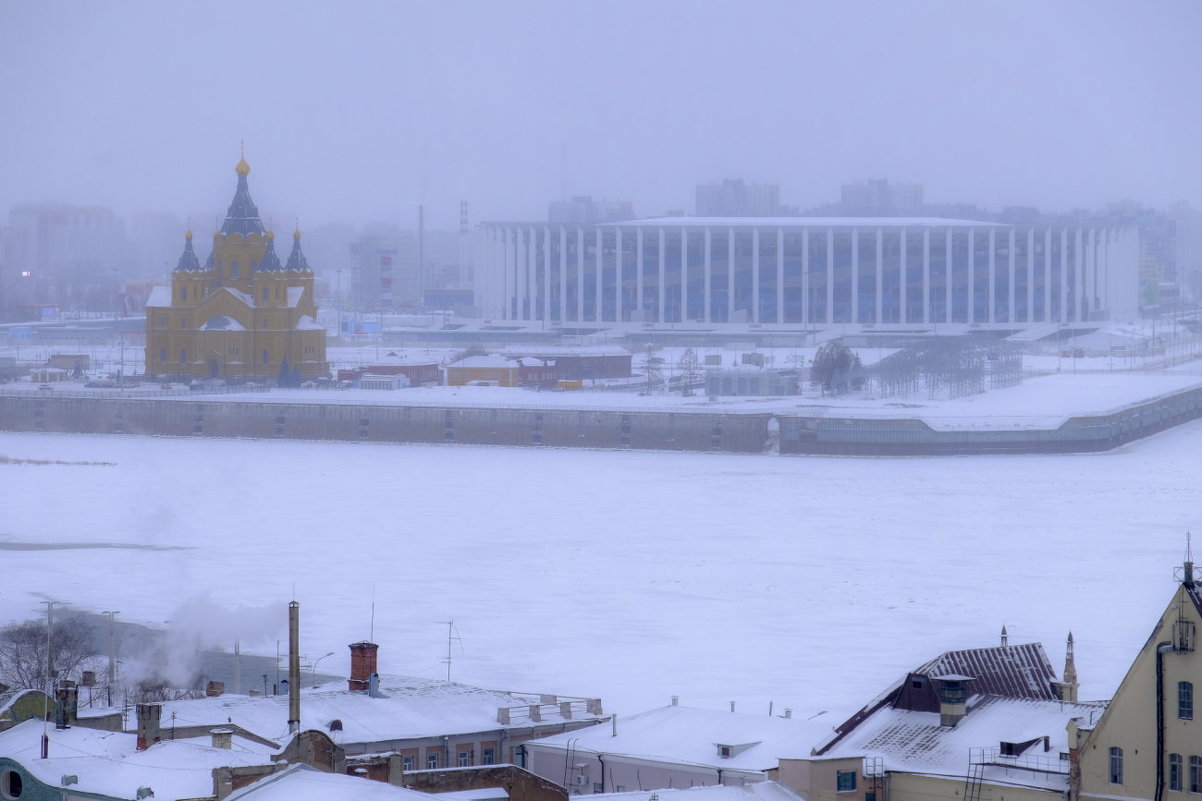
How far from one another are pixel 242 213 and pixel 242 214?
0.03 meters

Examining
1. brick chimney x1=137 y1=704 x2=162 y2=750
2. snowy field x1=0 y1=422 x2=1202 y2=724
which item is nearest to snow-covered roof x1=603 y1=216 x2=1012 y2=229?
snowy field x1=0 y1=422 x2=1202 y2=724

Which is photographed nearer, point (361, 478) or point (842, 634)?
point (842, 634)

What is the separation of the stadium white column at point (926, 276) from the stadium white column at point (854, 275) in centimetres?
265

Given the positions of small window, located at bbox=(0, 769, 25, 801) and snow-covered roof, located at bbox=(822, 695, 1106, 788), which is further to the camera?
snow-covered roof, located at bbox=(822, 695, 1106, 788)

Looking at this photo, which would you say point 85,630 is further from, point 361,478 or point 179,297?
point 179,297

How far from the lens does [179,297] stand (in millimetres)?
70500

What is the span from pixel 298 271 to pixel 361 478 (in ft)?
79.7

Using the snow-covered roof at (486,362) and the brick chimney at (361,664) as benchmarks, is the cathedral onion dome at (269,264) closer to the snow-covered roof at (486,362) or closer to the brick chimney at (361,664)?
the snow-covered roof at (486,362)

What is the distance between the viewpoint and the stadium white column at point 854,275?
299 feet

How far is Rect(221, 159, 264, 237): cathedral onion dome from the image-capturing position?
70.6m

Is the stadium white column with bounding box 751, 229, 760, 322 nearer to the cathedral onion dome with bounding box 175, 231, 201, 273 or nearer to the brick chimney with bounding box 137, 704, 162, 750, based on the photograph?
the cathedral onion dome with bounding box 175, 231, 201, 273

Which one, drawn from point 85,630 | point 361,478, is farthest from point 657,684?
point 361,478

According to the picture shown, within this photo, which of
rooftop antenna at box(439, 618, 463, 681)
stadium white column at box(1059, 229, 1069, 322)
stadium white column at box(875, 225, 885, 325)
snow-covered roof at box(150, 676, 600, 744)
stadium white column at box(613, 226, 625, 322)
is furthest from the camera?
stadium white column at box(613, 226, 625, 322)

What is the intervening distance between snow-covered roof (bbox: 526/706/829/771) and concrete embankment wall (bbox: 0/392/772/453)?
41.8m
